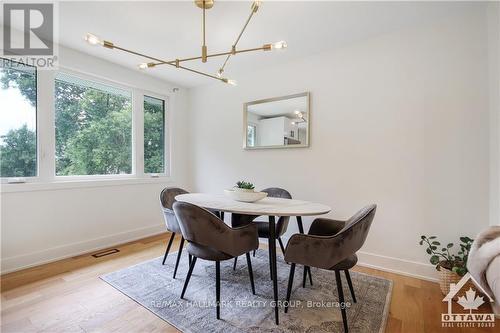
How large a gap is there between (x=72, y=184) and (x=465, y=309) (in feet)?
12.8

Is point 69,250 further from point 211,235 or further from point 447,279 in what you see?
point 447,279

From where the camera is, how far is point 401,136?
7.62ft

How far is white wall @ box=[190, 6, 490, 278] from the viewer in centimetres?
204

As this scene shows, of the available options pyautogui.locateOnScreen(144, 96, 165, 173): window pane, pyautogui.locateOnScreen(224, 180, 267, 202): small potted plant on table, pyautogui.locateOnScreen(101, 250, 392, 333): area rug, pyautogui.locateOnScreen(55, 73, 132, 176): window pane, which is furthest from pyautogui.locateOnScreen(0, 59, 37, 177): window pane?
pyautogui.locateOnScreen(224, 180, 267, 202): small potted plant on table

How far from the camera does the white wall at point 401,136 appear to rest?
204 cm

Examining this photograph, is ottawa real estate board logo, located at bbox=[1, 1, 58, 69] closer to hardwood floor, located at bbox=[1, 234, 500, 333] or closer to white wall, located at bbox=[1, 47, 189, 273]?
white wall, located at bbox=[1, 47, 189, 273]

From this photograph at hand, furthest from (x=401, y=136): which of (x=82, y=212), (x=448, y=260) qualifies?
(x=82, y=212)

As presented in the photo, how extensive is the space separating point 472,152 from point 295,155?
164cm

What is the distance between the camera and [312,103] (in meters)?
2.86

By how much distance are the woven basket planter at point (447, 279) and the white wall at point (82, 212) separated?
3469 mm

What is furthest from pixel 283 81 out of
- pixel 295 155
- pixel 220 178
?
pixel 220 178

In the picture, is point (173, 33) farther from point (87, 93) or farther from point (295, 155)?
point (295, 155)

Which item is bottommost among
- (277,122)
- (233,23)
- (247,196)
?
(247,196)

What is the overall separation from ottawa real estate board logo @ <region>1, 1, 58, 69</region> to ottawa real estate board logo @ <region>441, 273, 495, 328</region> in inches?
155
